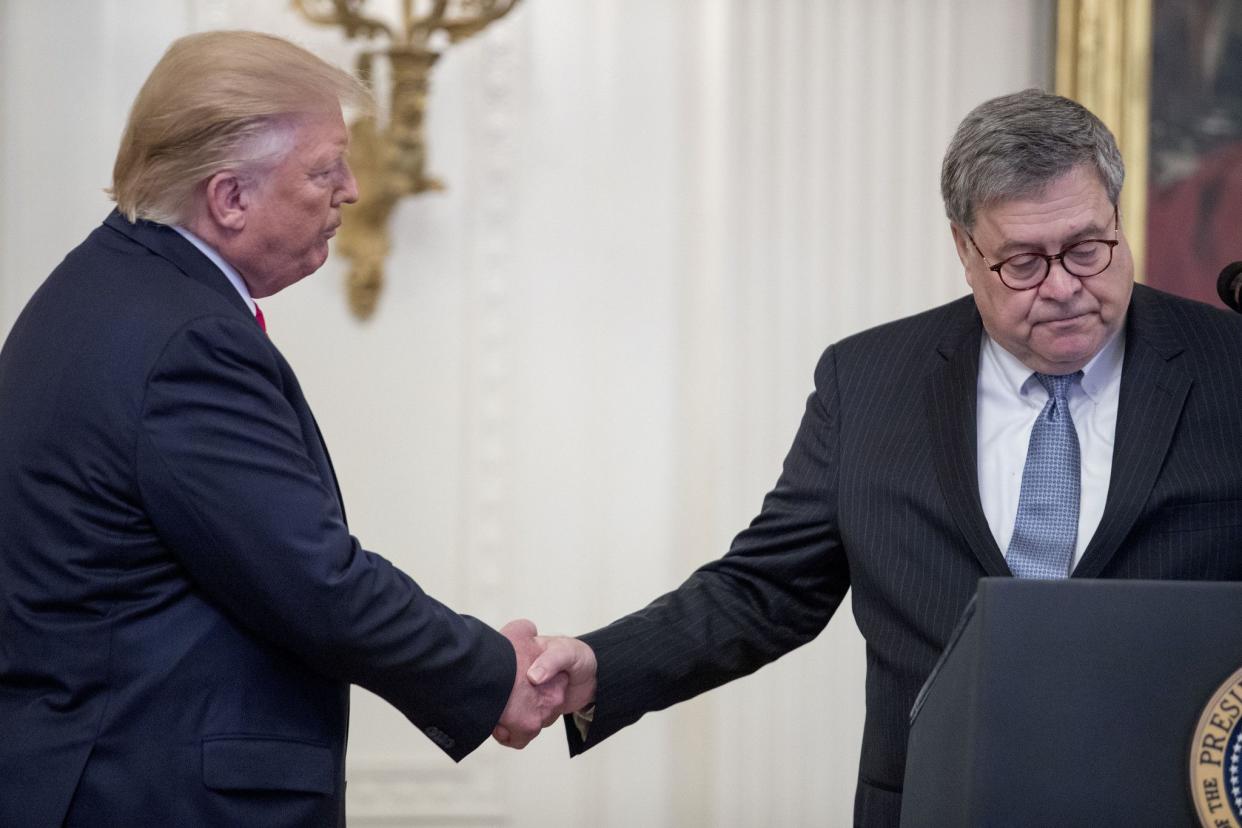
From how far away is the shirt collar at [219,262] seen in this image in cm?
222

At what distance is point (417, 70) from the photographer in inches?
167

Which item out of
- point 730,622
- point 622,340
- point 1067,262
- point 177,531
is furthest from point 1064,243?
point 622,340

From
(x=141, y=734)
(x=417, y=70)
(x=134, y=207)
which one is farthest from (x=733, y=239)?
(x=141, y=734)

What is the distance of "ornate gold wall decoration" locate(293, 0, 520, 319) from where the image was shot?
166 inches

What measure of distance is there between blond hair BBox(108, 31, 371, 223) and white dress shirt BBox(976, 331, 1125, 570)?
1128 mm

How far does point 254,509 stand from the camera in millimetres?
2061

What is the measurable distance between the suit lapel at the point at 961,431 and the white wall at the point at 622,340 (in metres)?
1.97

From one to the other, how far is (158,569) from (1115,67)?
10.9 ft

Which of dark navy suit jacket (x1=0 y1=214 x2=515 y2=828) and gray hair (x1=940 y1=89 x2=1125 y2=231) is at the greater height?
gray hair (x1=940 y1=89 x2=1125 y2=231)

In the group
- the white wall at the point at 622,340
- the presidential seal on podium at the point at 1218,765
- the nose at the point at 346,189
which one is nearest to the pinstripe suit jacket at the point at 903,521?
the presidential seal on podium at the point at 1218,765

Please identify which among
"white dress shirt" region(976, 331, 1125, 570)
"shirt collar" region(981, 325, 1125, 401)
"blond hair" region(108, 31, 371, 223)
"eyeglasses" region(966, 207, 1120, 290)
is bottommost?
"white dress shirt" region(976, 331, 1125, 570)

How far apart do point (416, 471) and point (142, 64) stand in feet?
4.53

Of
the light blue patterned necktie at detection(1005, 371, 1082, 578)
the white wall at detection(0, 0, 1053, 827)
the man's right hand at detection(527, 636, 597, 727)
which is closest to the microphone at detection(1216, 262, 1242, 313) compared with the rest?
the light blue patterned necktie at detection(1005, 371, 1082, 578)

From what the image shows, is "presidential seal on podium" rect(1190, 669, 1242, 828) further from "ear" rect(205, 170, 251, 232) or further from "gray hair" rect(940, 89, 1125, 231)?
"ear" rect(205, 170, 251, 232)
